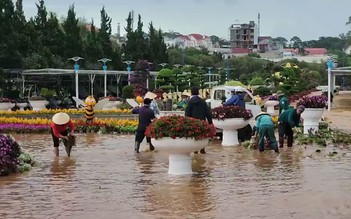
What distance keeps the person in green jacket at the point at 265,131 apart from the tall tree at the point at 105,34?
41606 millimetres

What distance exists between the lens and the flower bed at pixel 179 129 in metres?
11.6

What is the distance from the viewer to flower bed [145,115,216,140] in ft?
38.0

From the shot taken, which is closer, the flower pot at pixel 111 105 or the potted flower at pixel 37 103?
the potted flower at pixel 37 103

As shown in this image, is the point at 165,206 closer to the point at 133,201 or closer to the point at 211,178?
the point at 133,201

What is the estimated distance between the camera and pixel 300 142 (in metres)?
17.6

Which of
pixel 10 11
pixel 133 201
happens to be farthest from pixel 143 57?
pixel 133 201

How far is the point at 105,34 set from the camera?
57625 mm

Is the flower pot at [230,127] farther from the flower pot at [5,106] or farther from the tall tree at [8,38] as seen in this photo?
the tall tree at [8,38]

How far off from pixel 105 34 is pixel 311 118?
4024 cm

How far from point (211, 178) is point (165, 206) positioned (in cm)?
269

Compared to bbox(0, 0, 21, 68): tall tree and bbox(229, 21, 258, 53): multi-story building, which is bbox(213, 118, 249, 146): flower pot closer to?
bbox(0, 0, 21, 68): tall tree

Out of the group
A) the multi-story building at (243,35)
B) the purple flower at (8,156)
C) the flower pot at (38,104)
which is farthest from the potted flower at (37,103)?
the multi-story building at (243,35)

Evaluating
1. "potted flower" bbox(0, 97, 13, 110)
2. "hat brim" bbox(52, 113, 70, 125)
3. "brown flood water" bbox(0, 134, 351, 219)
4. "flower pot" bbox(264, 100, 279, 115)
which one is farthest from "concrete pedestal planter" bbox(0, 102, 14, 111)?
"hat brim" bbox(52, 113, 70, 125)

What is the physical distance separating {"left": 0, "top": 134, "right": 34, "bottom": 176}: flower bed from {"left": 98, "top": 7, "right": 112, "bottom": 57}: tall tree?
43.3 m
